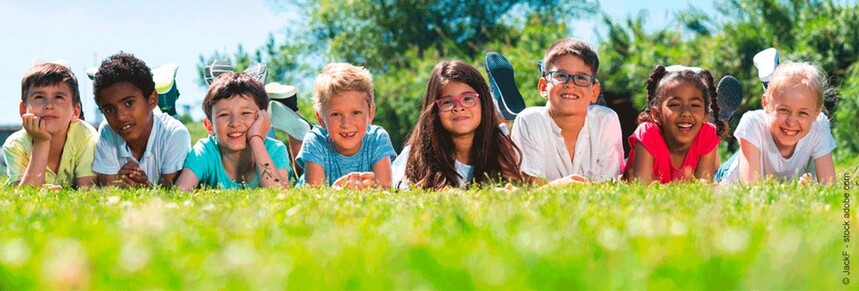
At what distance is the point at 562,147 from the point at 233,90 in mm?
2971

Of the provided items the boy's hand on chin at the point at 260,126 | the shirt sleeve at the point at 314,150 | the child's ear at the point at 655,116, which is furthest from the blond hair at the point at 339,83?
the child's ear at the point at 655,116

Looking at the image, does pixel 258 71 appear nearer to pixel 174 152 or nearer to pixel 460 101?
pixel 174 152

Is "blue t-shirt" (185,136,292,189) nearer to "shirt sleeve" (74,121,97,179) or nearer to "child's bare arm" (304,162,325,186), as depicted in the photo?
"child's bare arm" (304,162,325,186)

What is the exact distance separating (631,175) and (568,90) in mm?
1007

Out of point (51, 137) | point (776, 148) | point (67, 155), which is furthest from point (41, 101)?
point (776, 148)

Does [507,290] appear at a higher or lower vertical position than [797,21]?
lower

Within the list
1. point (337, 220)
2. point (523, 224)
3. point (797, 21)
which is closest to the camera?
point (523, 224)

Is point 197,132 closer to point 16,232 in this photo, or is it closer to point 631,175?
point 631,175

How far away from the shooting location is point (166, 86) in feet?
31.4

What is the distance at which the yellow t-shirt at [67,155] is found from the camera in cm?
820

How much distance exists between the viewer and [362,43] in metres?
43.1

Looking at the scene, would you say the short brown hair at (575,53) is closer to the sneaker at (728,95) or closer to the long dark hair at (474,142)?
the long dark hair at (474,142)

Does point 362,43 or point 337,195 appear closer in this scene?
point 337,195

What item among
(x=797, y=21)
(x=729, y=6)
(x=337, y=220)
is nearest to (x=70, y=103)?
(x=337, y=220)
